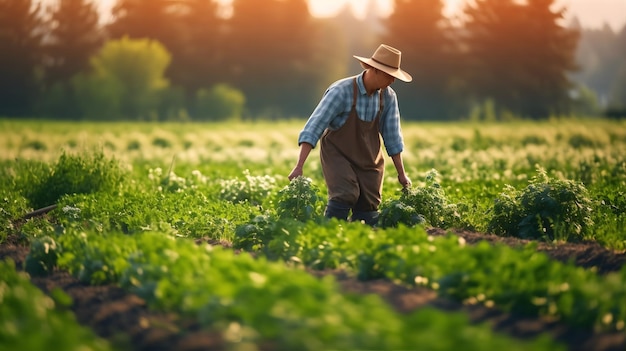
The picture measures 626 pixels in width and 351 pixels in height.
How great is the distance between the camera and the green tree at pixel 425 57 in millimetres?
55125

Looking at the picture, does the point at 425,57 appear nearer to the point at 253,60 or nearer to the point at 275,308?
the point at 253,60

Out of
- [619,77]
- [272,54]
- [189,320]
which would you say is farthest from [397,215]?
[619,77]

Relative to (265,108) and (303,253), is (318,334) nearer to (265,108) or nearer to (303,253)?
(303,253)

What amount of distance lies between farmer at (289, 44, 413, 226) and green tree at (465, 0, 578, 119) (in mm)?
46650

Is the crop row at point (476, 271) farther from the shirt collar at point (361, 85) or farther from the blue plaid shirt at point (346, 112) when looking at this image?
the shirt collar at point (361, 85)

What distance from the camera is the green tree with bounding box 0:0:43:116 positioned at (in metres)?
48.1

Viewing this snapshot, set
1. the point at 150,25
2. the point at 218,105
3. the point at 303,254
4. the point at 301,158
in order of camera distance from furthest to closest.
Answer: the point at 150,25
the point at 218,105
the point at 301,158
the point at 303,254

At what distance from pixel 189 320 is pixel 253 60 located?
55.1 m

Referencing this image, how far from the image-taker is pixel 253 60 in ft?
195

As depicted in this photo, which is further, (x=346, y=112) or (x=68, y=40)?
(x=68, y=40)

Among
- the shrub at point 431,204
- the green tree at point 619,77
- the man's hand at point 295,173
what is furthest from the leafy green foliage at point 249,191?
the green tree at point 619,77

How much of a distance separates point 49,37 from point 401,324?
5083 cm

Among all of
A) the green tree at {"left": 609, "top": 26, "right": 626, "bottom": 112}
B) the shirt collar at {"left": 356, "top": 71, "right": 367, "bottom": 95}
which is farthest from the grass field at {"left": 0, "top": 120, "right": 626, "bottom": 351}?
the green tree at {"left": 609, "top": 26, "right": 626, "bottom": 112}

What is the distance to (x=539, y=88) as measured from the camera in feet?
178
